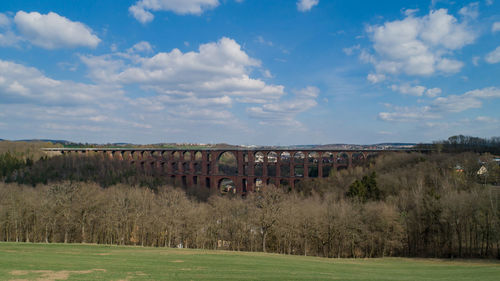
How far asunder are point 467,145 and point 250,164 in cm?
4036

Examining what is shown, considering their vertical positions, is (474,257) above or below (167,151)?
below

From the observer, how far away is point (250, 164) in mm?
55594

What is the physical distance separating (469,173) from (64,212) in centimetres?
4183

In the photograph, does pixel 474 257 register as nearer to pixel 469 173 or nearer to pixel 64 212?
pixel 469 173

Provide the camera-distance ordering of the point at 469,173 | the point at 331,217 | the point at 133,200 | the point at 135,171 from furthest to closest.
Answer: the point at 135,171, the point at 469,173, the point at 133,200, the point at 331,217

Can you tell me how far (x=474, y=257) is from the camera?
2034cm

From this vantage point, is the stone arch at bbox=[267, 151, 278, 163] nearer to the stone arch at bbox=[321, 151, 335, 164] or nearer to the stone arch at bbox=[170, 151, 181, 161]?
the stone arch at bbox=[321, 151, 335, 164]

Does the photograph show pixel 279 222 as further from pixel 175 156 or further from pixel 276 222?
pixel 175 156

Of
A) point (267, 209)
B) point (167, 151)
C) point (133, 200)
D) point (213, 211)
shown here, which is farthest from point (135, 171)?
point (267, 209)

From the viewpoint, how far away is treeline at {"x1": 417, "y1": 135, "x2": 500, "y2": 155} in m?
48.0

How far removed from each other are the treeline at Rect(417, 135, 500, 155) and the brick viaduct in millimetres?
10679

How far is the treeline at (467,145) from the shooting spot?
157ft

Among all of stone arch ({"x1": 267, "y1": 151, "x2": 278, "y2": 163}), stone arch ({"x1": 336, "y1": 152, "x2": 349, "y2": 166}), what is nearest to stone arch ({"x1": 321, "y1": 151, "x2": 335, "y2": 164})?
stone arch ({"x1": 336, "y1": 152, "x2": 349, "y2": 166})

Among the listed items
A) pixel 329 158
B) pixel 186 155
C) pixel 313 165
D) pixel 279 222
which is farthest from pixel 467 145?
pixel 186 155
